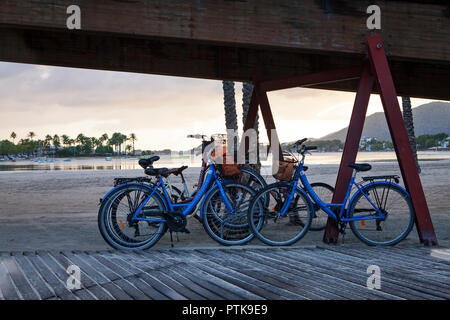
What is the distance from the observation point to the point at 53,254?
4.07 m

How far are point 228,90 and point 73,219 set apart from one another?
33.6ft

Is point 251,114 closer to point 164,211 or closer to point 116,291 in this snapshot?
point 164,211

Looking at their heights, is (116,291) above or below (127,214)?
below

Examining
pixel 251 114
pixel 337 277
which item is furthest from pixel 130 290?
pixel 251 114

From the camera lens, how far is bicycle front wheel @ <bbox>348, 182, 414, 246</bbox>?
4.78m

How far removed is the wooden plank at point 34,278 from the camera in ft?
9.71

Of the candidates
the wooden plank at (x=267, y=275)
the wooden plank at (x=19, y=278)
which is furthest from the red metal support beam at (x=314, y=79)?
the wooden plank at (x=19, y=278)

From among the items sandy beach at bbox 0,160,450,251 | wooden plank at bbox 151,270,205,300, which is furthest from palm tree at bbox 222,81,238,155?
wooden plank at bbox 151,270,205,300

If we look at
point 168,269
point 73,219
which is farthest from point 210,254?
point 73,219

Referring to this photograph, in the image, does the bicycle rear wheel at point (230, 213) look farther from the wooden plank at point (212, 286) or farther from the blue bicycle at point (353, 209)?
the wooden plank at point (212, 286)

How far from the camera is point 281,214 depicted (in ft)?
16.1

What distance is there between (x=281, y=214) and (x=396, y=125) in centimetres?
174

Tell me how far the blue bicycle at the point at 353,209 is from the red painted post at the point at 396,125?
0.12m
